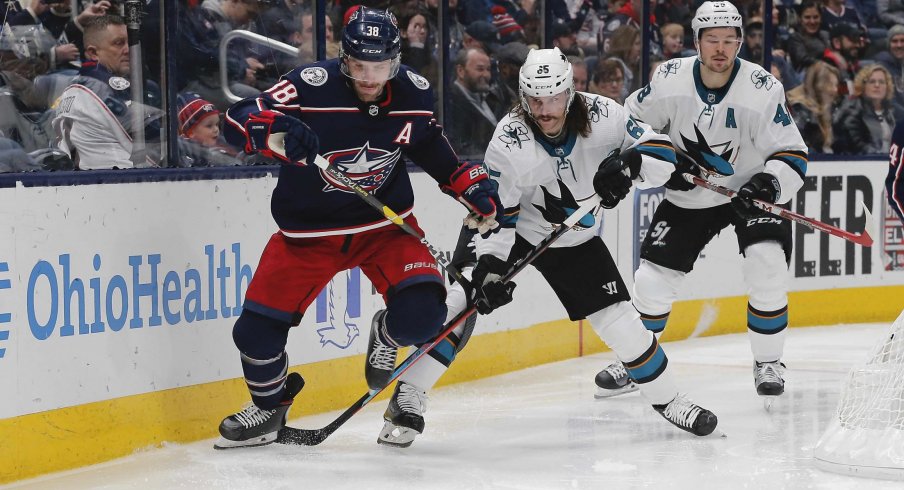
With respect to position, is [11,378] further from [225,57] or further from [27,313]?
[225,57]

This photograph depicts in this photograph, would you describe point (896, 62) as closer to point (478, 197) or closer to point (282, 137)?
point (478, 197)

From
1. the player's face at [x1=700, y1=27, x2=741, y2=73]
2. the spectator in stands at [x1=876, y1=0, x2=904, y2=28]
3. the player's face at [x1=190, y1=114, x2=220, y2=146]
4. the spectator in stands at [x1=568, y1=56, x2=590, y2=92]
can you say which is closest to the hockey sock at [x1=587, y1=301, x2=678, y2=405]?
the player's face at [x1=700, y1=27, x2=741, y2=73]

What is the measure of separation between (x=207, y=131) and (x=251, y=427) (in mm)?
1058

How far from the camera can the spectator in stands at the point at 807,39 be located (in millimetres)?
6887

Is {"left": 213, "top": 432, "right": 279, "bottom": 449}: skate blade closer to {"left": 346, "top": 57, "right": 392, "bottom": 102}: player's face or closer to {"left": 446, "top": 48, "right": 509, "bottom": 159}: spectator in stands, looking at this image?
{"left": 346, "top": 57, "right": 392, "bottom": 102}: player's face

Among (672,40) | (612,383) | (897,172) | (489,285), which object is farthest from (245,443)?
(672,40)

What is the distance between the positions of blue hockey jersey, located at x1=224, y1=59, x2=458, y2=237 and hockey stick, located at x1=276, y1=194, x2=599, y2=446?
318 millimetres

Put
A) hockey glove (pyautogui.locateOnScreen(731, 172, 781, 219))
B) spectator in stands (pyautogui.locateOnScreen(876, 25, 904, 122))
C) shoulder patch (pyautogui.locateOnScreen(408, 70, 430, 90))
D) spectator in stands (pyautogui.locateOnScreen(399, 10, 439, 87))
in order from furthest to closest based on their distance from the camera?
spectator in stands (pyautogui.locateOnScreen(876, 25, 904, 122)) < spectator in stands (pyautogui.locateOnScreen(399, 10, 439, 87)) < hockey glove (pyautogui.locateOnScreen(731, 172, 781, 219)) < shoulder patch (pyautogui.locateOnScreen(408, 70, 430, 90))

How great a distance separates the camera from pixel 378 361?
12.6ft

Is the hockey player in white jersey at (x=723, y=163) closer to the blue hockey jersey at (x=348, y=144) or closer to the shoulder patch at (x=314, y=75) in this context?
the blue hockey jersey at (x=348, y=144)

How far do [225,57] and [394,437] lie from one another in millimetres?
1443

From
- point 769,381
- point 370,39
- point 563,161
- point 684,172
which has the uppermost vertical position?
point 370,39

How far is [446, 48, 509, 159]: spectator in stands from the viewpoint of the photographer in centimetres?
552

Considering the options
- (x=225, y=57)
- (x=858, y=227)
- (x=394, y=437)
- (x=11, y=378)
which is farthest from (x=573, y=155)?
(x=858, y=227)
